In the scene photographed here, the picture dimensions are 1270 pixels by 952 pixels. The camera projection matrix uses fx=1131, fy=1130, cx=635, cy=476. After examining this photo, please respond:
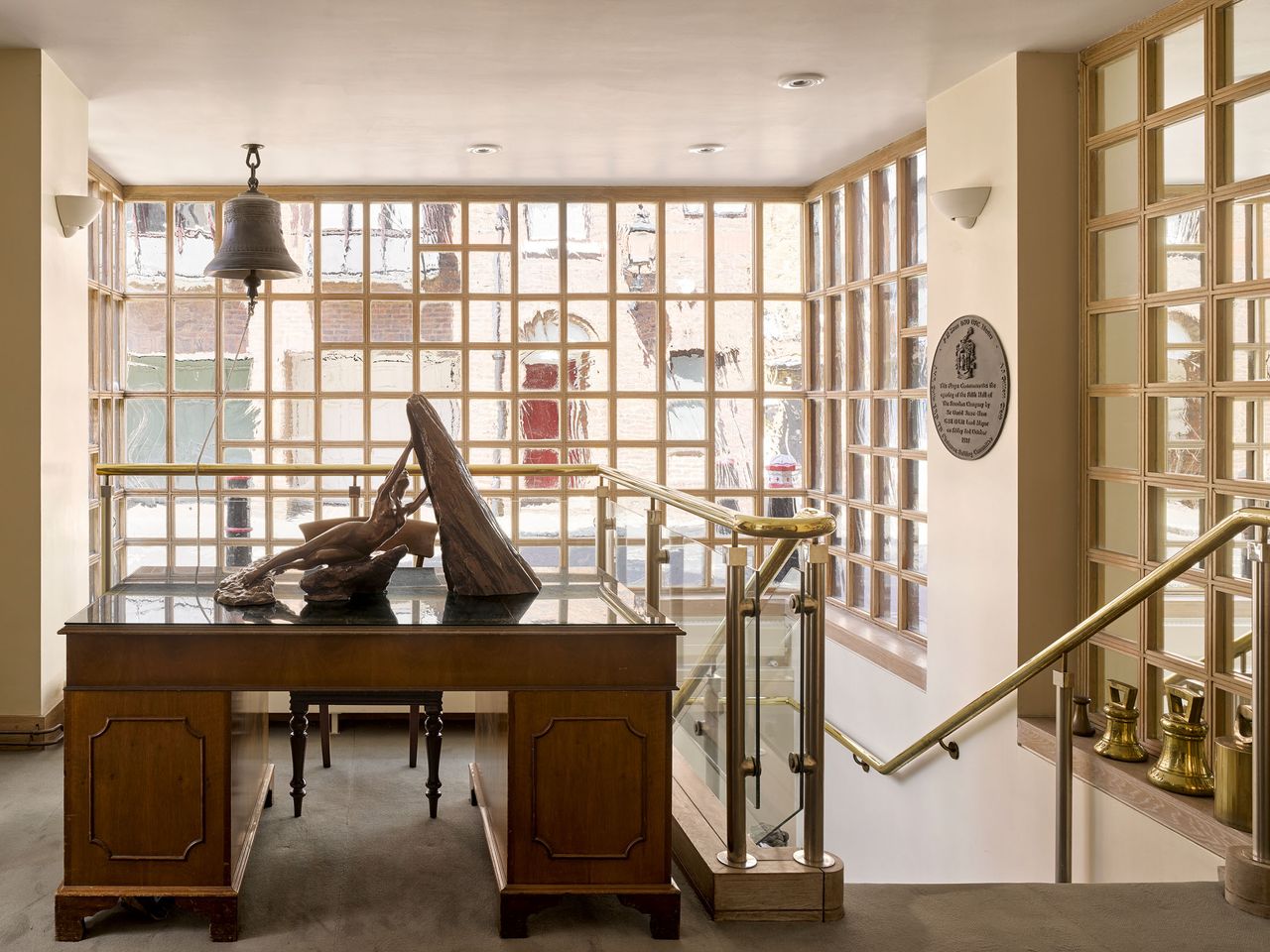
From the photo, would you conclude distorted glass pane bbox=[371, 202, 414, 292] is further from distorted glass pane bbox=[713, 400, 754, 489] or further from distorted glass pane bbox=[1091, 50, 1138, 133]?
distorted glass pane bbox=[1091, 50, 1138, 133]

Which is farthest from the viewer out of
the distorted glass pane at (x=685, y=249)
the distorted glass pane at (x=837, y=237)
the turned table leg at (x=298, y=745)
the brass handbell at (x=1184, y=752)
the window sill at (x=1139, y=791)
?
the distorted glass pane at (x=685, y=249)

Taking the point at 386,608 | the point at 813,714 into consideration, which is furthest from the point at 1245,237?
the point at 386,608

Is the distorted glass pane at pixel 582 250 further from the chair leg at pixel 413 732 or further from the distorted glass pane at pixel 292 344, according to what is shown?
the chair leg at pixel 413 732

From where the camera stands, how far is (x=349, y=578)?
8.48 ft

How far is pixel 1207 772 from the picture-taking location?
11.0 ft

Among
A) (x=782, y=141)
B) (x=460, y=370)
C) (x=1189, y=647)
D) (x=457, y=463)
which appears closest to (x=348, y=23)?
(x=457, y=463)

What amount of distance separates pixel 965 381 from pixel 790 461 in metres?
2.03

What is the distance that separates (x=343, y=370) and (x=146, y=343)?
1.09 m

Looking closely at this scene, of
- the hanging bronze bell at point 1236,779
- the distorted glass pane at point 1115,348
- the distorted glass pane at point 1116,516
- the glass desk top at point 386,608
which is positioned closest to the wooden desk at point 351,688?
the glass desk top at point 386,608

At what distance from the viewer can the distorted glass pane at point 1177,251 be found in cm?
355

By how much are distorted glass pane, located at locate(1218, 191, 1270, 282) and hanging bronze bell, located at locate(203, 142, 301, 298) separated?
2998mm

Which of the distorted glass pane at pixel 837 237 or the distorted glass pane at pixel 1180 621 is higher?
the distorted glass pane at pixel 837 237

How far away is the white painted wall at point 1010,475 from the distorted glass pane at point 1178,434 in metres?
0.44

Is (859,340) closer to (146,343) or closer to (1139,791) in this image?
(1139,791)
